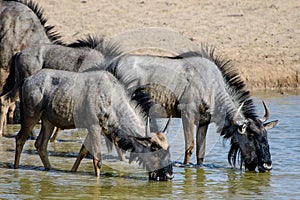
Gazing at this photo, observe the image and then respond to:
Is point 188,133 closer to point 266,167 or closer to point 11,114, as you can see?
point 266,167

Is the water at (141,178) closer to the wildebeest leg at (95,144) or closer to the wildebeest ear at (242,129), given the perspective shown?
the wildebeest leg at (95,144)

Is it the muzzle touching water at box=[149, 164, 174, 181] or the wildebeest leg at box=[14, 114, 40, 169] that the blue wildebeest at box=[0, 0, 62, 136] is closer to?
the wildebeest leg at box=[14, 114, 40, 169]

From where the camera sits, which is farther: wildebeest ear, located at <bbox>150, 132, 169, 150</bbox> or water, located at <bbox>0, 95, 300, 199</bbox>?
wildebeest ear, located at <bbox>150, 132, 169, 150</bbox>

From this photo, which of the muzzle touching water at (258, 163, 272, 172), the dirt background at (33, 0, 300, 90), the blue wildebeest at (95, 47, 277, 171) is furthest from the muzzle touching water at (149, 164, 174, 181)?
the dirt background at (33, 0, 300, 90)

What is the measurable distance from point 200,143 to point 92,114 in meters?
1.97

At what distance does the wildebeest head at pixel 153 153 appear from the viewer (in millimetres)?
9477

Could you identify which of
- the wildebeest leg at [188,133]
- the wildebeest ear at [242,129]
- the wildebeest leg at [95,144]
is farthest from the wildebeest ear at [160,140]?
the wildebeest leg at [188,133]

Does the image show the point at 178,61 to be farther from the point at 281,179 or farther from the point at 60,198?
the point at 60,198

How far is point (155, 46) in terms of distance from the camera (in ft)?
62.4

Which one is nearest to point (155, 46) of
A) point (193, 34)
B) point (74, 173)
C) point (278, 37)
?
point (193, 34)

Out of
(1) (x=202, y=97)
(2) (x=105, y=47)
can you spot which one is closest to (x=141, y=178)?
(1) (x=202, y=97)

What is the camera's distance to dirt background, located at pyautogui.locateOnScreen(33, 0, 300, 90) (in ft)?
61.4

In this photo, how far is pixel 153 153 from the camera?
948 cm

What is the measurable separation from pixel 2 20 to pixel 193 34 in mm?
7332
